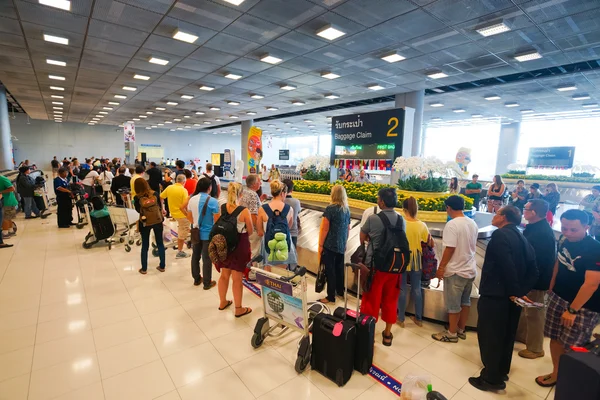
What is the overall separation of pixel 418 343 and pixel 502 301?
115cm

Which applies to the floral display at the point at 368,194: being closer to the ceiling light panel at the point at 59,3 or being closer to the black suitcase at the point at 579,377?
the black suitcase at the point at 579,377

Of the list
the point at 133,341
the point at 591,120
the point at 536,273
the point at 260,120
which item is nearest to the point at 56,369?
the point at 133,341

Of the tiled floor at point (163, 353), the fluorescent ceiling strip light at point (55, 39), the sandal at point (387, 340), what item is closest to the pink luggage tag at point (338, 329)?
the tiled floor at point (163, 353)

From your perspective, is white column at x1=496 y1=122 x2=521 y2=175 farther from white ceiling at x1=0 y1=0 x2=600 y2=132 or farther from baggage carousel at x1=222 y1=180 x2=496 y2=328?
baggage carousel at x1=222 y1=180 x2=496 y2=328

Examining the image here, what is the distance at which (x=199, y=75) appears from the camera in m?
9.20

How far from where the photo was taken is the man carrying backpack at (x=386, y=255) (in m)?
2.94

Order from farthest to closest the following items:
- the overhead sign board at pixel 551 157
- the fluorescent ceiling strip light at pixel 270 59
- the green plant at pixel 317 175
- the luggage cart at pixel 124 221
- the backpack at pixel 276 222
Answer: the overhead sign board at pixel 551 157, the green plant at pixel 317 175, the fluorescent ceiling strip light at pixel 270 59, the luggage cart at pixel 124 221, the backpack at pixel 276 222

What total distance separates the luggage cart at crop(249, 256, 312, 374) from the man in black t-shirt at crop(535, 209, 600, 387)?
7.07ft

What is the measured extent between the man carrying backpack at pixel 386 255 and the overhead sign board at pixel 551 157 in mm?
18538

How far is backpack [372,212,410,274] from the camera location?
9.59 ft

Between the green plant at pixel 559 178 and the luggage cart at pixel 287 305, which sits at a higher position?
the green plant at pixel 559 178

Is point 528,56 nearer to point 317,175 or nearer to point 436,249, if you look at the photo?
point 317,175

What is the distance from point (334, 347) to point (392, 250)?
106 cm

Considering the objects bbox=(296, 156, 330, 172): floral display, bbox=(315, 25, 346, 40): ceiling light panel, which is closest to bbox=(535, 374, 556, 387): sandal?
bbox=(315, 25, 346, 40): ceiling light panel
